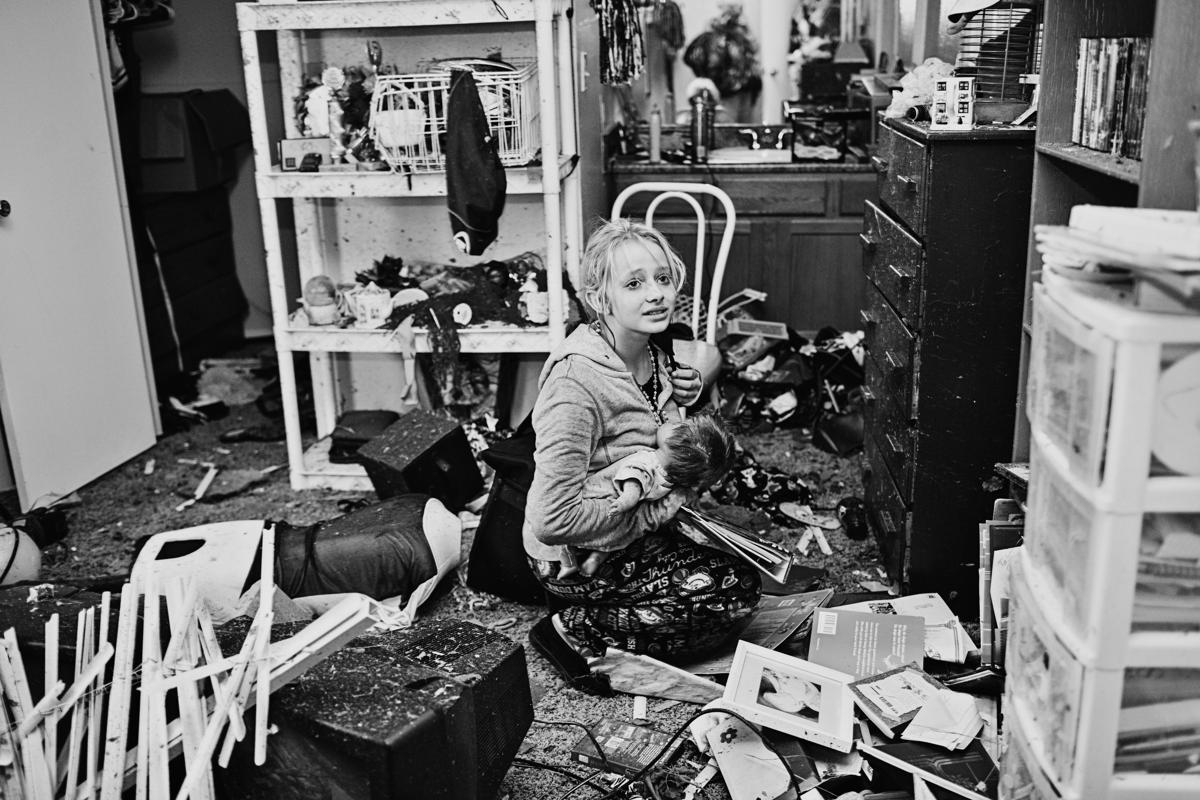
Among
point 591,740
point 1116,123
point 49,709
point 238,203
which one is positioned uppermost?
point 1116,123

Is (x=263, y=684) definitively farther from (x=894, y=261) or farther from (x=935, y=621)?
(x=894, y=261)

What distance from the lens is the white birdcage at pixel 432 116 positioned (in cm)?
337

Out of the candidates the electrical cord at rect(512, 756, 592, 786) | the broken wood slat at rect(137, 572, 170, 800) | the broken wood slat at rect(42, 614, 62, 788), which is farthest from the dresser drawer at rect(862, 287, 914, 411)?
the broken wood slat at rect(42, 614, 62, 788)

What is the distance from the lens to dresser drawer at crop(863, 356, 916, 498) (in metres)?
2.65

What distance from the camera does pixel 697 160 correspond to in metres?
4.73

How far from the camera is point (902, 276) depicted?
2656mm

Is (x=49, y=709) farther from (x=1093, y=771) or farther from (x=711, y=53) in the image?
(x=711, y=53)

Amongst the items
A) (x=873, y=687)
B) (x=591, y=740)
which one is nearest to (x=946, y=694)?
(x=873, y=687)

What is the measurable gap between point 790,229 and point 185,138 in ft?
8.87

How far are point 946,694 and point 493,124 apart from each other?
2134 mm

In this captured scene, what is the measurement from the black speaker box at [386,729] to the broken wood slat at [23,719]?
266mm

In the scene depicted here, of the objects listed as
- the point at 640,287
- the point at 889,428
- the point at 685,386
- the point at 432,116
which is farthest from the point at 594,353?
the point at 432,116

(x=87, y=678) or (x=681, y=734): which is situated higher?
(x=87, y=678)

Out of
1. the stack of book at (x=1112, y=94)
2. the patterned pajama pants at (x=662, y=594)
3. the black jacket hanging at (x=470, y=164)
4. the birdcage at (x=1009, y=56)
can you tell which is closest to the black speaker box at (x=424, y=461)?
the black jacket hanging at (x=470, y=164)
